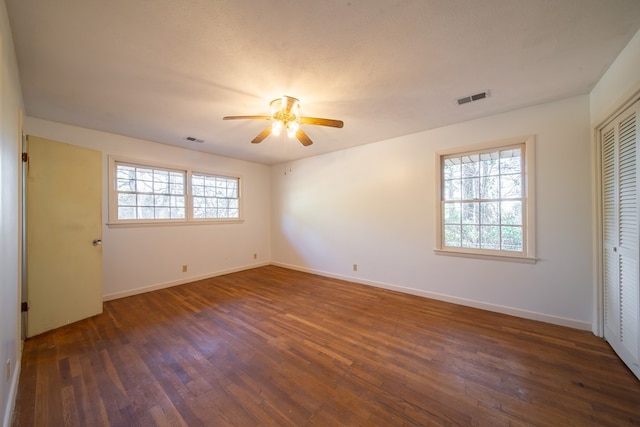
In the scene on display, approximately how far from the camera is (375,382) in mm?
1752

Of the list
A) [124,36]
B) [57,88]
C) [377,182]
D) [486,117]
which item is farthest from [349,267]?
[57,88]

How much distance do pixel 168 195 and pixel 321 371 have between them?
3.88 meters

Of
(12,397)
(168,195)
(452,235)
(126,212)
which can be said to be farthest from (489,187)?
(126,212)

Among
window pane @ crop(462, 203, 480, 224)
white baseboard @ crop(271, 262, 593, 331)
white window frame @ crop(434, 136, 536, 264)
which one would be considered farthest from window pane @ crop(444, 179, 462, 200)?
white baseboard @ crop(271, 262, 593, 331)

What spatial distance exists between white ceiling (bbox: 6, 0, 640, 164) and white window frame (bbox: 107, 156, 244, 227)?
0.87m

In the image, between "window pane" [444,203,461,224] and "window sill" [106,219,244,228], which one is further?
"window sill" [106,219,244,228]

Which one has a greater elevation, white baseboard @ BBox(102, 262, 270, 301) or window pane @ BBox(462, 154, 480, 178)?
window pane @ BBox(462, 154, 480, 178)

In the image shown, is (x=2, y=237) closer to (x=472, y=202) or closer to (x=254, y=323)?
(x=254, y=323)

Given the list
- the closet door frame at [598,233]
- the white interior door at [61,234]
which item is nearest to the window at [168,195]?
the white interior door at [61,234]

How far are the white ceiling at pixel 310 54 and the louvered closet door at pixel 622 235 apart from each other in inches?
25.0

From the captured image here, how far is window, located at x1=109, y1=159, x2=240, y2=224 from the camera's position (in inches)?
142

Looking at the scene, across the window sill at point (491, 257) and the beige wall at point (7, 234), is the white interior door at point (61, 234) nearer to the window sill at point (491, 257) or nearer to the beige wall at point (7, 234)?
the beige wall at point (7, 234)

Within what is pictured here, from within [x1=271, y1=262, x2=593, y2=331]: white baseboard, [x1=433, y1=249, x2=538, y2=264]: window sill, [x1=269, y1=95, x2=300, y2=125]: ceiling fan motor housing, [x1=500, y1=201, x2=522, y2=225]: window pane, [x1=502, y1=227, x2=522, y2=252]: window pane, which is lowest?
[x1=271, y1=262, x2=593, y2=331]: white baseboard

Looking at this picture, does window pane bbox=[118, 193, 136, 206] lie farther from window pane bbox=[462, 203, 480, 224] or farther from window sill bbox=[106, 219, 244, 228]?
window pane bbox=[462, 203, 480, 224]
